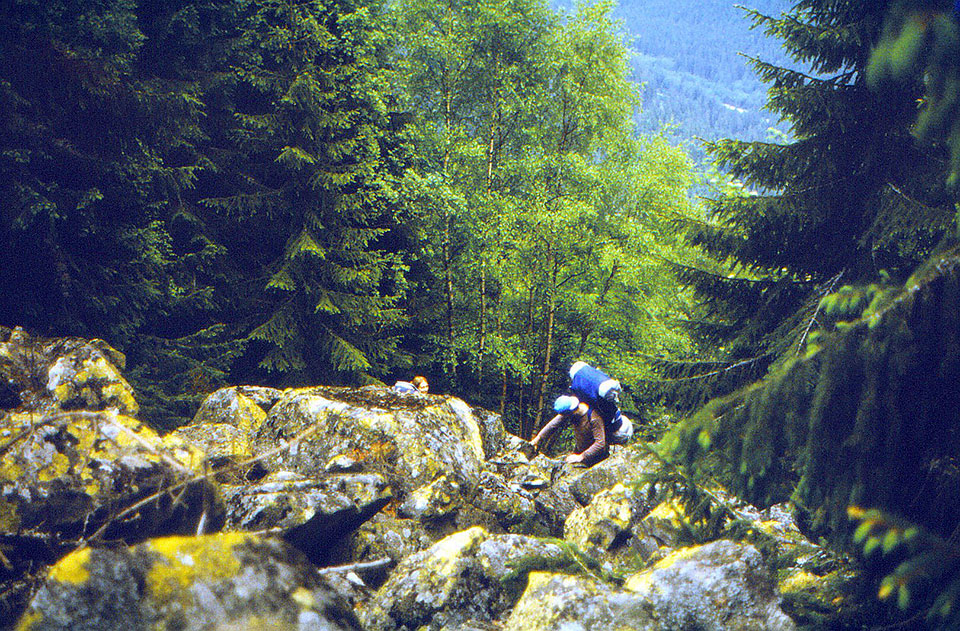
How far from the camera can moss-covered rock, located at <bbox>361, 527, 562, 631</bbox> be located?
152 inches

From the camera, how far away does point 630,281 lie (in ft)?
66.2

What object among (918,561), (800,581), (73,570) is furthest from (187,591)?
(800,581)

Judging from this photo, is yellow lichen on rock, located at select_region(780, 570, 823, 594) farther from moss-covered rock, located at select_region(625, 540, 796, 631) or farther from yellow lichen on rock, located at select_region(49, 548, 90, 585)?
yellow lichen on rock, located at select_region(49, 548, 90, 585)

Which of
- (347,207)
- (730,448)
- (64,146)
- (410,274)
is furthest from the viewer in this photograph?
(410,274)

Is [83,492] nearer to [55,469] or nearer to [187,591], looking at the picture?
[55,469]

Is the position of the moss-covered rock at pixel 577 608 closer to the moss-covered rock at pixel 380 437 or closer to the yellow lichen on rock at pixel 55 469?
the moss-covered rock at pixel 380 437

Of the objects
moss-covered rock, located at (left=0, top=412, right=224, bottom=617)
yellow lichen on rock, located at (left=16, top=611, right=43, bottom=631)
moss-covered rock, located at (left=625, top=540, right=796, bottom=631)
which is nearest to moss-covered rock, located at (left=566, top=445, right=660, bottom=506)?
moss-covered rock, located at (left=625, top=540, right=796, bottom=631)

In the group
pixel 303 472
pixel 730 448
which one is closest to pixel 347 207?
pixel 303 472

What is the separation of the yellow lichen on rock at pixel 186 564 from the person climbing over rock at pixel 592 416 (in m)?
6.40

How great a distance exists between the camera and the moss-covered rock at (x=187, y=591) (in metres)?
2.56

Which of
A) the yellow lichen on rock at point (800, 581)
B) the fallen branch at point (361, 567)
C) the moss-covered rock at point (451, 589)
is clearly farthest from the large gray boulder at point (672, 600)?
the fallen branch at point (361, 567)

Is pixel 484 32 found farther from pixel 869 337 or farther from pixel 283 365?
pixel 869 337

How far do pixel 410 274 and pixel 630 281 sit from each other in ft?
24.1

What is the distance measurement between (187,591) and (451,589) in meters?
1.74
